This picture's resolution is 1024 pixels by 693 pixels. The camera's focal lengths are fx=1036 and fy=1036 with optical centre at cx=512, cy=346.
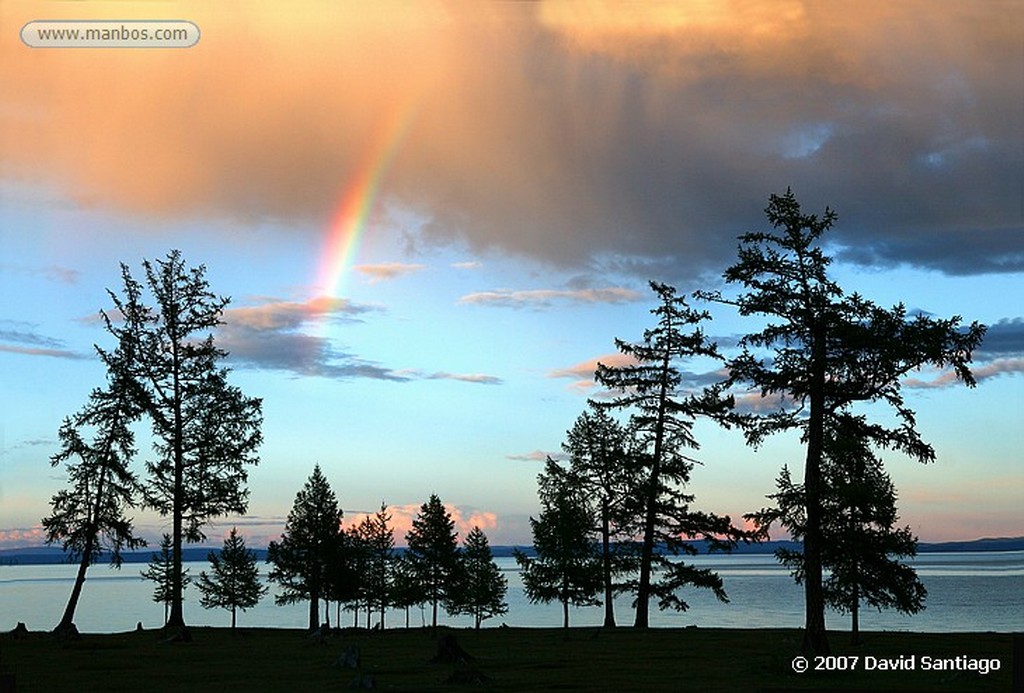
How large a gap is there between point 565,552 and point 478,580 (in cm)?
2258

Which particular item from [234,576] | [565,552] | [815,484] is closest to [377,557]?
[234,576]

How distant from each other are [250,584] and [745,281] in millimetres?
73748

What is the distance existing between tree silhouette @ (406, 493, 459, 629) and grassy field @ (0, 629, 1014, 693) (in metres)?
22.9

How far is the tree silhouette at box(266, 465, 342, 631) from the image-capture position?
8019cm

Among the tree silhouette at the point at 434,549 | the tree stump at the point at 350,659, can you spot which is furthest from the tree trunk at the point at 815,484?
the tree silhouette at the point at 434,549

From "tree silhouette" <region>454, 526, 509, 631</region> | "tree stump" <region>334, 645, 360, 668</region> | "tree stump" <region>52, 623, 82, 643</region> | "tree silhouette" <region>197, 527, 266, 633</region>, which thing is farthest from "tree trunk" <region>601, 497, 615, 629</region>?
"tree silhouette" <region>197, 527, 266, 633</region>

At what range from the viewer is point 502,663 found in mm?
37125

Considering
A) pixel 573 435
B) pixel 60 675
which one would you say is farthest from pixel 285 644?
pixel 573 435

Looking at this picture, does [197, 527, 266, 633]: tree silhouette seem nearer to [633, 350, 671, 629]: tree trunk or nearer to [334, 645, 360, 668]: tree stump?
[633, 350, 671, 629]: tree trunk

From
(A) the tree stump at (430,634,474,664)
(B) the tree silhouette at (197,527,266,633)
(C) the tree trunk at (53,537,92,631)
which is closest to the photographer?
(A) the tree stump at (430,634,474,664)

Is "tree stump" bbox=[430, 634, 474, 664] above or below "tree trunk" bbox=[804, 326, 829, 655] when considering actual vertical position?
below

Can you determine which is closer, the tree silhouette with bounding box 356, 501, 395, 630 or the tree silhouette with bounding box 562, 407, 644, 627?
the tree silhouette with bounding box 562, 407, 644, 627

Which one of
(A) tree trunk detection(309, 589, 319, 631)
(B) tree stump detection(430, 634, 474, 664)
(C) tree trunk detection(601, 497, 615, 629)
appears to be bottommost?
(A) tree trunk detection(309, 589, 319, 631)

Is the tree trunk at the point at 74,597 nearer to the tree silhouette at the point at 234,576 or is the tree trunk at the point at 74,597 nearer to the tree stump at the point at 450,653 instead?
the tree stump at the point at 450,653
